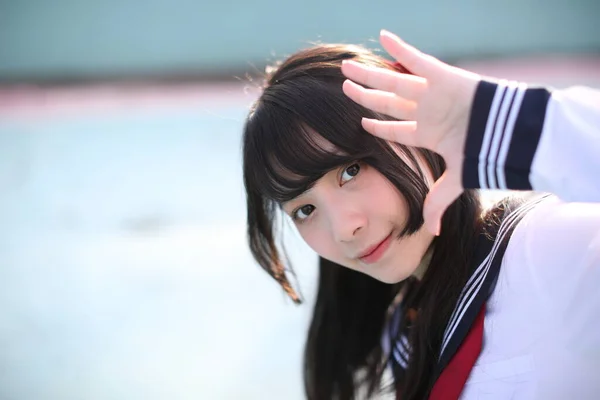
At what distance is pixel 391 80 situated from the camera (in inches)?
20.5

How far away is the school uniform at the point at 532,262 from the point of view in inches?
18.4

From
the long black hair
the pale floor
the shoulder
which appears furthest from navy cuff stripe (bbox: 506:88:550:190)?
the pale floor

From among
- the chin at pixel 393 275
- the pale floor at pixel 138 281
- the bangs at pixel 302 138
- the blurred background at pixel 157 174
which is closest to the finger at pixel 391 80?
the bangs at pixel 302 138

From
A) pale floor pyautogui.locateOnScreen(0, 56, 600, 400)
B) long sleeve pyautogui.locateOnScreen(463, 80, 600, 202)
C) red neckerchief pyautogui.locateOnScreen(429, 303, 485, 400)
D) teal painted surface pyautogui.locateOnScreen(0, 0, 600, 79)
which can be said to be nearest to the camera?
long sleeve pyautogui.locateOnScreen(463, 80, 600, 202)

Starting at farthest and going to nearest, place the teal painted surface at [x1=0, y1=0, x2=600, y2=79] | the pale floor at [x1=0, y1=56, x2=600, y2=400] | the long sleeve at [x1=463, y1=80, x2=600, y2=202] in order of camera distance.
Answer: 1. the teal painted surface at [x1=0, y1=0, x2=600, y2=79]
2. the pale floor at [x1=0, y1=56, x2=600, y2=400]
3. the long sleeve at [x1=463, y1=80, x2=600, y2=202]

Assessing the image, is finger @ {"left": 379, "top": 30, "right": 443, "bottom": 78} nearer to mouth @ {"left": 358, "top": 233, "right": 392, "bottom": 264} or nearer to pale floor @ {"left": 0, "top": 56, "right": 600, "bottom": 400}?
mouth @ {"left": 358, "top": 233, "right": 392, "bottom": 264}

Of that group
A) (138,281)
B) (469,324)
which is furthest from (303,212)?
(138,281)

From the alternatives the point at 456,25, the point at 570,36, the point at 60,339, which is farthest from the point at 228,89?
the point at 60,339

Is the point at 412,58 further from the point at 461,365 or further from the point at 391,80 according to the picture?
the point at 461,365

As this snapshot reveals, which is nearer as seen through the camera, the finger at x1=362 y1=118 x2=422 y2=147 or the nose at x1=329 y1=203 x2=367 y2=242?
the finger at x1=362 y1=118 x2=422 y2=147

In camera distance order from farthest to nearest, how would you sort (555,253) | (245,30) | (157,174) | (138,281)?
1. (245,30)
2. (157,174)
3. (138,281)
4. (555,253)

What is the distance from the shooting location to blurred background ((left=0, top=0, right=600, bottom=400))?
55.3 inches

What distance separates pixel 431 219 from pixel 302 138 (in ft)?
0.74

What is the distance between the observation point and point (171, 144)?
3.08m
